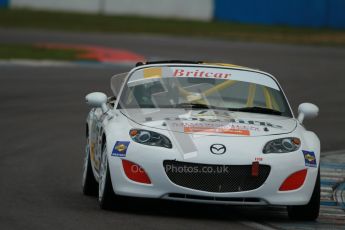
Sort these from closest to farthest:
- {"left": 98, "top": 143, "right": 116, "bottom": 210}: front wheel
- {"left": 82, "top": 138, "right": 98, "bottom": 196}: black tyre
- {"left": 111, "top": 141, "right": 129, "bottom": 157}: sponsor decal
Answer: {"left": 111, "top": 141, "right": 129, "bottom": 157}: sponsor decal, {"left": 98, "top": 143, "right": 116, "bottom": 210}: front wheel, {"left": 82, "top": 138, "right": 98, "bottom": 196}: black tyre

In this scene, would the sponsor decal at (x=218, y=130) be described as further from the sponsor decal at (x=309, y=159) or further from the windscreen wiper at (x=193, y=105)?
the windscreen wiper at (x=193, y=105)

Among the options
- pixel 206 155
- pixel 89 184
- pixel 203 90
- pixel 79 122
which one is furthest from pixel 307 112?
pixel 79 122

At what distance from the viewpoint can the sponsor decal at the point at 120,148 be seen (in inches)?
360

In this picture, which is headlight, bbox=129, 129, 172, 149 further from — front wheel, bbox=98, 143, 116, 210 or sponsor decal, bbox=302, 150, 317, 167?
sponsor decal, bbox=302, 150, 317, 167

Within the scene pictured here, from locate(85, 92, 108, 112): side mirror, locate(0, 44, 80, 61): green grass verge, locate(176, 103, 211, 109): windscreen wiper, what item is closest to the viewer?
locate(176, 103, 211, 109): windscreen wiper

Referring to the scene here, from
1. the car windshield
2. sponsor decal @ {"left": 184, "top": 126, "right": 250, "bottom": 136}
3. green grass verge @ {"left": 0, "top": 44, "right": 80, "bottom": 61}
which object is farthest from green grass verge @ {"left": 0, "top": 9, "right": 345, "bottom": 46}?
sponsor decal @ {"left": 184, "top": 126, "right": 250, "bottom": 136}

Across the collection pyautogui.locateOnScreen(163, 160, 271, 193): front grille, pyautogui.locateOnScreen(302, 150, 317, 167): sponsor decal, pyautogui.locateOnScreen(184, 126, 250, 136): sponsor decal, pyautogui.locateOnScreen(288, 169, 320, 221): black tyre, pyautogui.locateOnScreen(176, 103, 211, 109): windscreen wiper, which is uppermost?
pyautogui.locateOnScreen(184, 126, 250, 136): sponsor decal

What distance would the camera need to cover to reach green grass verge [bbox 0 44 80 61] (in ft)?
89.6

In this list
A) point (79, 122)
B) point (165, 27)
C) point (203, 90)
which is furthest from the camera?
point (165, 27)

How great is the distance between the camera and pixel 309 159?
9336 millimetres

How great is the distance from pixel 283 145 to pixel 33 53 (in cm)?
1951

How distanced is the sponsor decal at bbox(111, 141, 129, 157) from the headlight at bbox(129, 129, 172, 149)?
0.29 feet

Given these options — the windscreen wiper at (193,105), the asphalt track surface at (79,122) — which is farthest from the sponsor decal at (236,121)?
the asphalt track surface at (79,122)

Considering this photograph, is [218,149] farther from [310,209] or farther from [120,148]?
[310,209]
